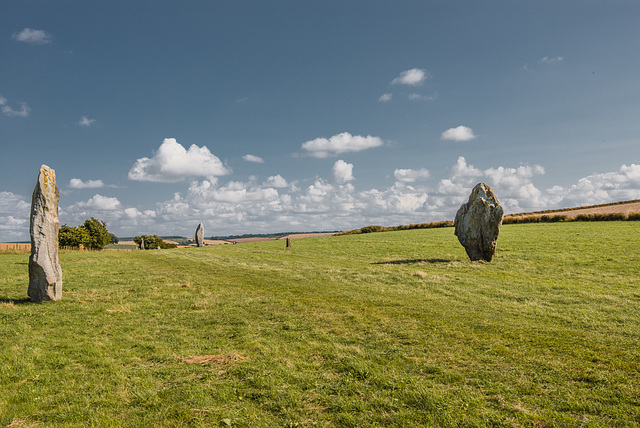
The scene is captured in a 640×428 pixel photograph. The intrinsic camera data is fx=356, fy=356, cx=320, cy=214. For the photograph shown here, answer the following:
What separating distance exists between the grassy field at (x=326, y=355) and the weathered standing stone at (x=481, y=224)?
7915 millimetres

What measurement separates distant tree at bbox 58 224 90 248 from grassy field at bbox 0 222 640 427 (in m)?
56.1

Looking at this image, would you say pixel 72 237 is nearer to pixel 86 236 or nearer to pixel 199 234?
pixel 86 236

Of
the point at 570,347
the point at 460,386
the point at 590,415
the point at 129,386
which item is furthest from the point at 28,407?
the point at 570,347

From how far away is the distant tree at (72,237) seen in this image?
6338 cm

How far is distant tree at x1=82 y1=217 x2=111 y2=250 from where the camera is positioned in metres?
68.6

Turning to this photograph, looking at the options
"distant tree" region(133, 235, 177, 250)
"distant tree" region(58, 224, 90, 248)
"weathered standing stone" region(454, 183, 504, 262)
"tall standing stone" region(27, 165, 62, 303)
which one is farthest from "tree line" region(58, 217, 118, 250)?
"weathered standing stone" region(454, 183, 504, 262)

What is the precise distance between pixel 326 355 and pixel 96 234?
76.3m

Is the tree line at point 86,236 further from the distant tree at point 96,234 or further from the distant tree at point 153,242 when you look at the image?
the distant tree at point 153,242

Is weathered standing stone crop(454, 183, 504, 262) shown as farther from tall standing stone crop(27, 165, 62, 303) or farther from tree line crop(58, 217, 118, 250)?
tree line crop(58, 217, 118, 250)

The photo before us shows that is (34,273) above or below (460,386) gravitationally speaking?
above

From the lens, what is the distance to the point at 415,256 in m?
29.7

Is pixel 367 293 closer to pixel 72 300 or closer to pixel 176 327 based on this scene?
pixel 176 327

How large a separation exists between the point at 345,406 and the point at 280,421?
1053 millimetres

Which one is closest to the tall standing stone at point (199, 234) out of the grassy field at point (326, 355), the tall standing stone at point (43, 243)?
the grassy field at point (326, 355)
